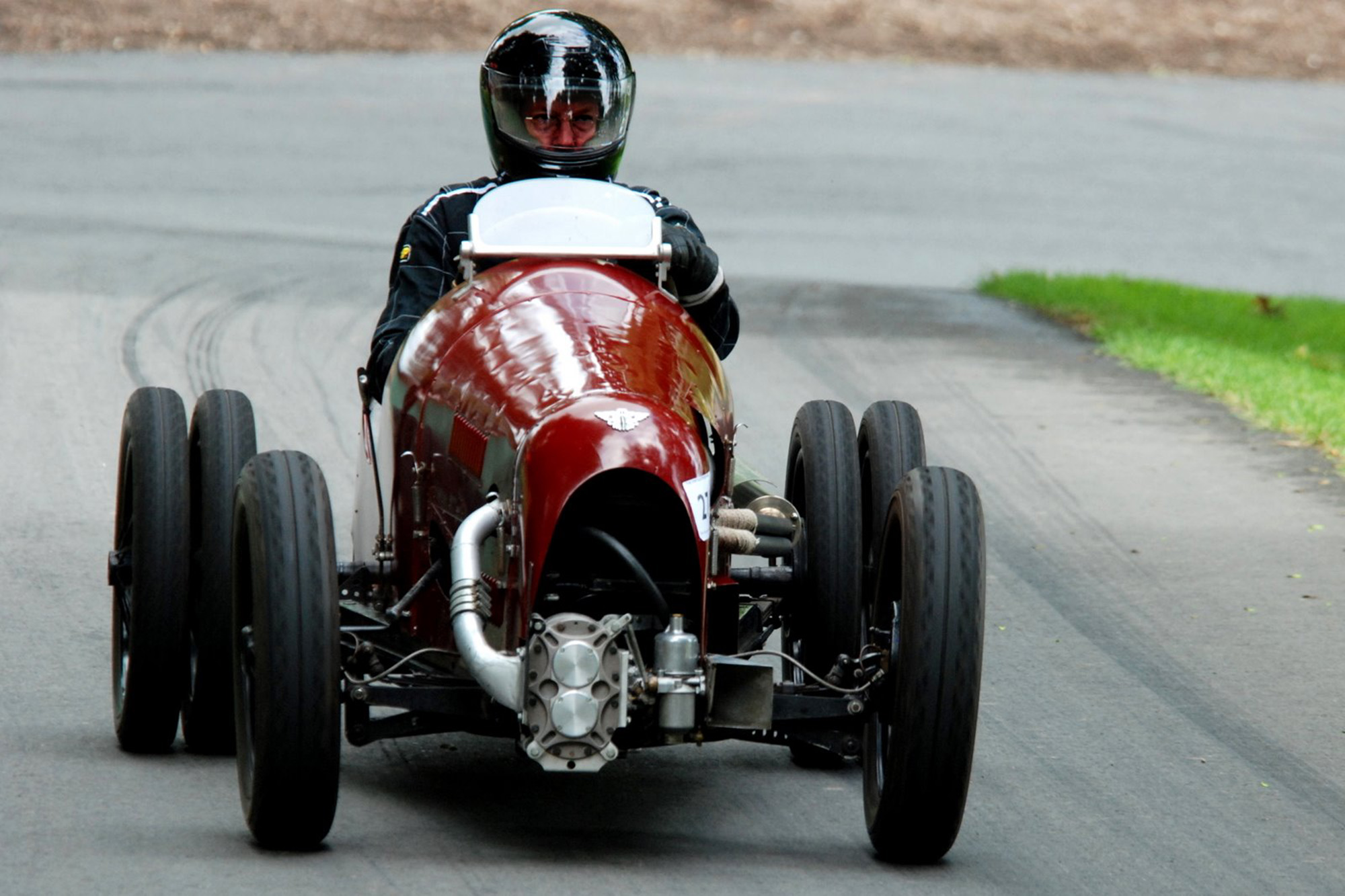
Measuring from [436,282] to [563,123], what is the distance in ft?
1.91

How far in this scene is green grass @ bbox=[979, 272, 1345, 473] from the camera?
38.8ft

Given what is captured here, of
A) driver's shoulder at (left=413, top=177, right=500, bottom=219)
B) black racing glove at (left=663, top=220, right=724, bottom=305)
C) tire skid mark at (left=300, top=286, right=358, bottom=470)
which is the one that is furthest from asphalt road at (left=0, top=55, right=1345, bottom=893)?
driver's shoulder at (left=413, top=177, right=500, bottom=219)

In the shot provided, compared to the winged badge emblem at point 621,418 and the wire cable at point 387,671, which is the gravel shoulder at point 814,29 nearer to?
the wire cable at point 387,671

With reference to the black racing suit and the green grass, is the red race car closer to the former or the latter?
the black racing suit

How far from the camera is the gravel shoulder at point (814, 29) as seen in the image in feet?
79.9

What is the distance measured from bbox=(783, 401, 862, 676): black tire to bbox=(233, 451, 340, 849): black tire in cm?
152

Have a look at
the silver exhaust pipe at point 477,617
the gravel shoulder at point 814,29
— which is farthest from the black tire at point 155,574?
the gravel shoulder at point 814,29

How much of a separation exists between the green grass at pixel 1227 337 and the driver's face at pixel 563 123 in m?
5.61

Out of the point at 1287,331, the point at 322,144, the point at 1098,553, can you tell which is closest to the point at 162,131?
the point at 322,144

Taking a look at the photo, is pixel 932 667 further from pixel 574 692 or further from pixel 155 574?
pixel 155 574

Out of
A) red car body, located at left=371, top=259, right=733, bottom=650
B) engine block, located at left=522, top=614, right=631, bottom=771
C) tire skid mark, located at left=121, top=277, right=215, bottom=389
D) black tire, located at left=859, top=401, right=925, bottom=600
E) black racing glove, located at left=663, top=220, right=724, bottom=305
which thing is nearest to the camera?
engine block, located at left=522, top=614, right=631, bottom=771

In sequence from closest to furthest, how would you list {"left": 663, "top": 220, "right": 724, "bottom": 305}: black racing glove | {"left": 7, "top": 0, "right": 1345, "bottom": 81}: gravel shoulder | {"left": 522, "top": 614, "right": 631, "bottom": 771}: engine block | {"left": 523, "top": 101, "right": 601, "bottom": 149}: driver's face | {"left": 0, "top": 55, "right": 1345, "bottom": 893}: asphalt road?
{"left": 522, "top": 614, "right": 631, "bottom": 771}: engine block < {"left": 0, "top": 55, "right": 1345, "bottom": 893}: asphalt road < {"left": 663, "top": 220, "right": 724, "bottom": 305}: black racing glove < {"left": 523, "top": 101, "right": 601, "bottom": 149}: driver's face < {"left": 7, "top": 0, "right": 1345, "bottom": 81}: gravel shoulder

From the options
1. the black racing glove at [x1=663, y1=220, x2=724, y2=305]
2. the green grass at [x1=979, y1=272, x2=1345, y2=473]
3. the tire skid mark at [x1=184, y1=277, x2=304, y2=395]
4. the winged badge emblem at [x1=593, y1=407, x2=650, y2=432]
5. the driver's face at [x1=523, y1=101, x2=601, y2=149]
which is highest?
the driver's face at [x1=523, y1=101, x2=601, y2=149]

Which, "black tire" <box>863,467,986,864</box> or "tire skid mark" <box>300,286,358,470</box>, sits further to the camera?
"tire skid mark" <box>300,286,358,470</box>
